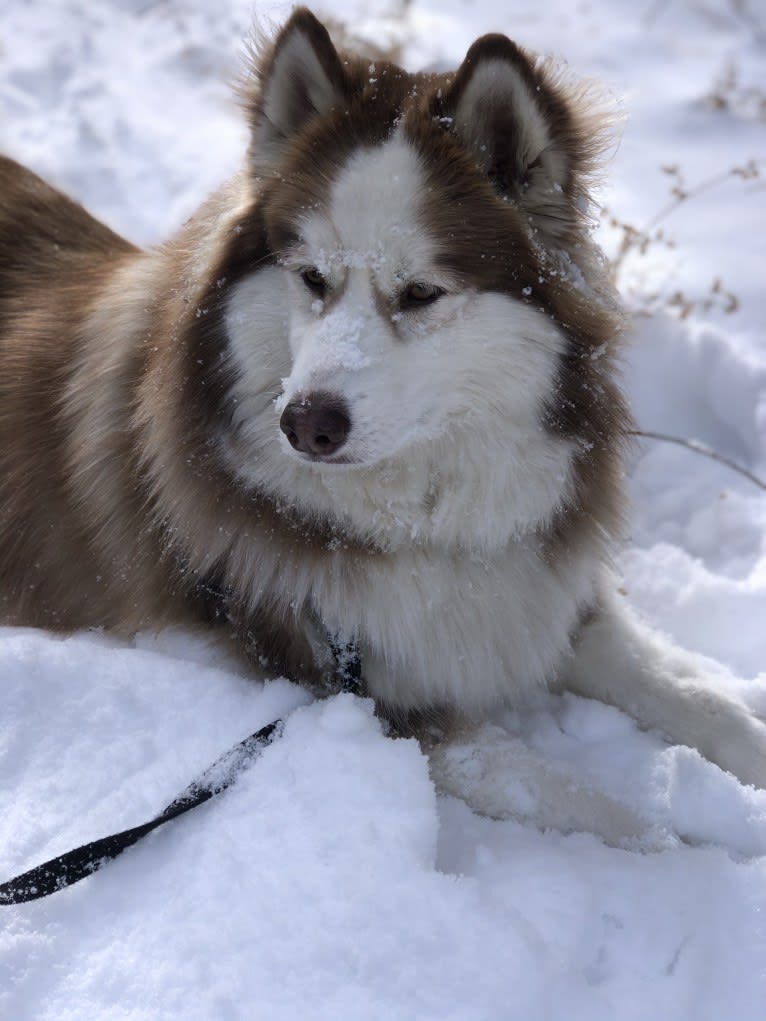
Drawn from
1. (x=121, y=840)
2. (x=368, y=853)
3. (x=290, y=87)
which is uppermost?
(x=290, y=87)

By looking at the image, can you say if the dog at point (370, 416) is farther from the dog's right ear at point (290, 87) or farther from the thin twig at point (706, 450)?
the thin twig at point (706, 450)

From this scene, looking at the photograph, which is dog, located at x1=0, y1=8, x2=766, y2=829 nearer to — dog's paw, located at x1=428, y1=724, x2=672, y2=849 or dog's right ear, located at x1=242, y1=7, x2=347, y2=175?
dog's right ear, located at x1=242, y1=7, x2=347, y2=175

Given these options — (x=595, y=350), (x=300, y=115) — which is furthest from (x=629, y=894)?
(x=300, y=115)

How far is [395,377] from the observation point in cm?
179

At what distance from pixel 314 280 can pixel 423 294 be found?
22 cm

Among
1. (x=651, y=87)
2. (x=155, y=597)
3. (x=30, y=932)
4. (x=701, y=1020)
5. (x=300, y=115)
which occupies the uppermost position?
(x=651, y=87)

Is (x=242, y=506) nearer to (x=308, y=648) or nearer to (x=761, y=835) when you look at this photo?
(x=308, y=648)

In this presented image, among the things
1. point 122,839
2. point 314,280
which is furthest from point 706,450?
point 122,839

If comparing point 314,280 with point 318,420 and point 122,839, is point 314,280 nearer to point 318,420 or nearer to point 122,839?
point 318,420

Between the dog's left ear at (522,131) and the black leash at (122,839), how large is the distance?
113 cm

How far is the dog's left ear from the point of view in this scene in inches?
68.5

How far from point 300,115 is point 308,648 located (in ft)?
3.65

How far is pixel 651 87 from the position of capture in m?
5.39

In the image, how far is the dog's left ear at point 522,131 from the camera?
1.74 metres
